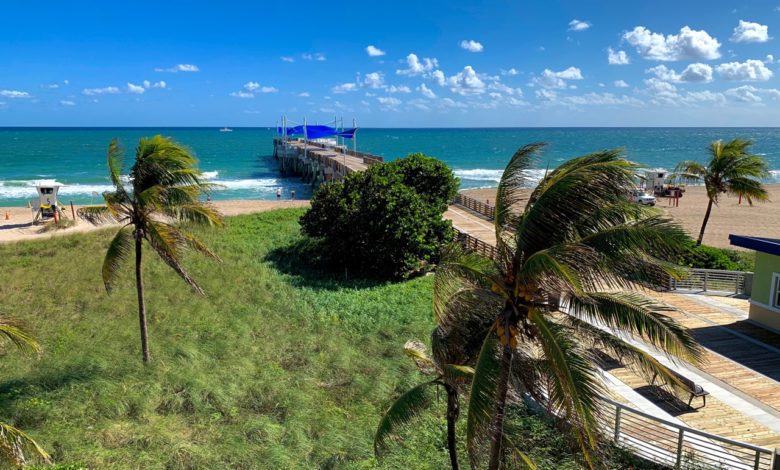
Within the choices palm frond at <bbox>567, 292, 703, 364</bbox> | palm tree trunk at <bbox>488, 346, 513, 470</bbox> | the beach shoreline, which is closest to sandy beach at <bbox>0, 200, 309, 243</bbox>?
the beach shoreline

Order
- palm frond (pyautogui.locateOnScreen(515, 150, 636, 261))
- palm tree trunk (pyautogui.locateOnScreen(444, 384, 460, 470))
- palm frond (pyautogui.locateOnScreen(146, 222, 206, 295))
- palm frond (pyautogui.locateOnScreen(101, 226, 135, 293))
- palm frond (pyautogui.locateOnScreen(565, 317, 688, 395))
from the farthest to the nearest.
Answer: palm frond (pyautogui.locateOnScreen(101, 226, 135, 293)), palm frond (pyautogui.locateOnScreen(146, 222, 206, 295)), palm tree trunk (pyautogui.locateOnScreen(444, 384, 460, 470)), palm frond (pyautogui.locateOnScreen(565, 317, 688, 395)), palm frond (pyautogui.locateOnScreen(515, 150, 636, 261))

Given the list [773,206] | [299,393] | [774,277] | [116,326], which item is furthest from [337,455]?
[773,206]

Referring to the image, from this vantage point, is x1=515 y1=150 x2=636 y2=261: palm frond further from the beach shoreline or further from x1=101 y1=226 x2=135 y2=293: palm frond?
the beach shoreline

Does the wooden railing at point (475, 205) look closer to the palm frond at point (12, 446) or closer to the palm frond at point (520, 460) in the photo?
the palm frond at point (520, 460)

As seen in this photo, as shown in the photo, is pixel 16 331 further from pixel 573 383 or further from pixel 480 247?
pixel 480 247

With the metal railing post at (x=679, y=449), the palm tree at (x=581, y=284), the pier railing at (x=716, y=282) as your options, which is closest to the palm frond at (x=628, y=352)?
the palm tree at (x=581, y=284)

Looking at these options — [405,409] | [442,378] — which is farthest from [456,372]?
[405,409]
